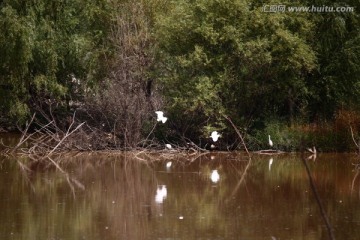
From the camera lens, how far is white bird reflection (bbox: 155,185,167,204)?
518 inches

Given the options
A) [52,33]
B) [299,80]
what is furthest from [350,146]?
[52,33]

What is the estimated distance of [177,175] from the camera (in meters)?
16.8

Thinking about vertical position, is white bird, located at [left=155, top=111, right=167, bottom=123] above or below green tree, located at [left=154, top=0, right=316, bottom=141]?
below

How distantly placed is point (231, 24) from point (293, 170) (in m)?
5.48

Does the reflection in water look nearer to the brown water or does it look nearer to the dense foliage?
the brown water

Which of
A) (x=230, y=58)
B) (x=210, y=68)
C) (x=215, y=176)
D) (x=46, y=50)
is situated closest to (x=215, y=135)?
(x=210, y=68)

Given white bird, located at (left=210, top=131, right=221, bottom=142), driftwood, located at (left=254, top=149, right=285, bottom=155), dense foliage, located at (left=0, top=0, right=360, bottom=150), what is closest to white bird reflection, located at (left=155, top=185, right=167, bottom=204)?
white bird, located at (left=210, top=131, right=221, bottom=142)

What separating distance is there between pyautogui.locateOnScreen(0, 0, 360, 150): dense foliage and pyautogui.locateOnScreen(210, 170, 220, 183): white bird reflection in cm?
298

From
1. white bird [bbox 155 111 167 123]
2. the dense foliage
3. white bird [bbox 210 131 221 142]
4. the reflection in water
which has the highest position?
the dense foliage

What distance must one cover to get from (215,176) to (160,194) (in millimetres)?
3209

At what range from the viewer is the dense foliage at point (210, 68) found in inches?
810

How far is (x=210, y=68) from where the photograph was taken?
69.6ft

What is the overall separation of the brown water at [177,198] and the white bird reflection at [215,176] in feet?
0.09

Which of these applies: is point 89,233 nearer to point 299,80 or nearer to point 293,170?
point 293,170
